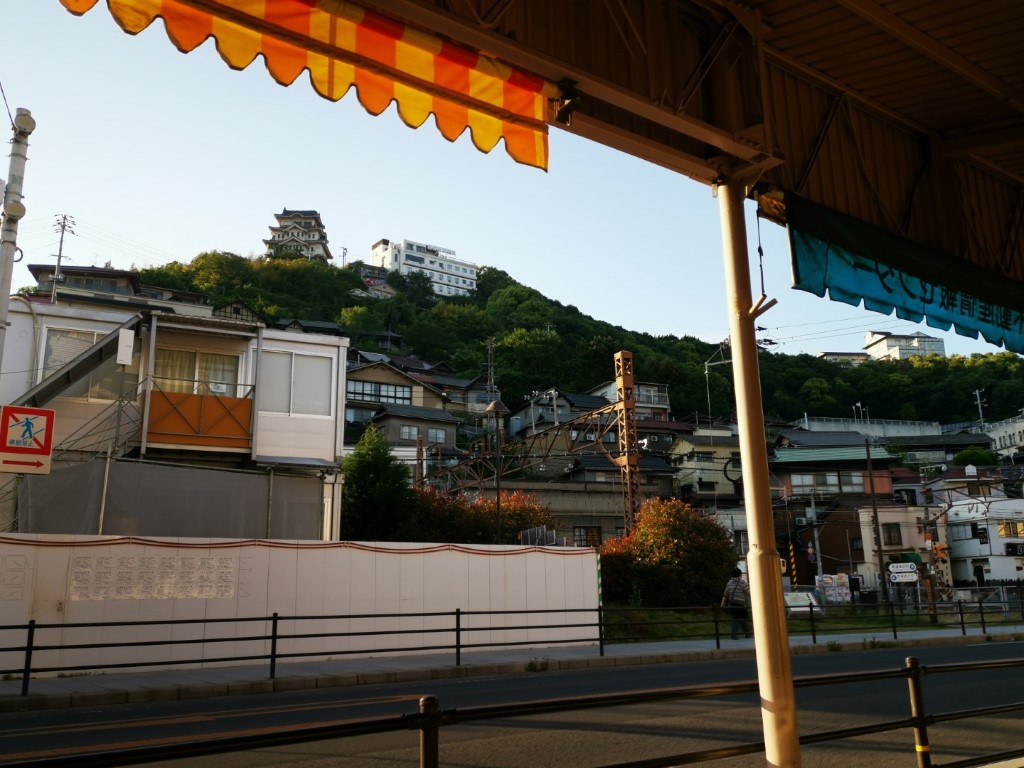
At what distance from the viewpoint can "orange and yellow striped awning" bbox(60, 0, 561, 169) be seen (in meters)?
3.75

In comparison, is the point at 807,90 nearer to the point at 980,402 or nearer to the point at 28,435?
the point at 28,435

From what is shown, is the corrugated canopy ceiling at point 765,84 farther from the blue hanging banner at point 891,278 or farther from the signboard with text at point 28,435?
the signboard with text at point 28,435

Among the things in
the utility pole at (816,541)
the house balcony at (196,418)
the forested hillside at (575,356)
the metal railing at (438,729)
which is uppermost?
the forested hillside at (575,356)

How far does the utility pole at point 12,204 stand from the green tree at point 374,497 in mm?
22128

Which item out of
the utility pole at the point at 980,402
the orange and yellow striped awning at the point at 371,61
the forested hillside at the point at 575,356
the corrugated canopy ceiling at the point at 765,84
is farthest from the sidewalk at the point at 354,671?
the utility pole at the point at 980,402

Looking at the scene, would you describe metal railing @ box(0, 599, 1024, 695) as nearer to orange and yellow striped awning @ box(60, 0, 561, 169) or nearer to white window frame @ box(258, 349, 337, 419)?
orange and yellow striped awning @ box(60, 0, 561, 169)

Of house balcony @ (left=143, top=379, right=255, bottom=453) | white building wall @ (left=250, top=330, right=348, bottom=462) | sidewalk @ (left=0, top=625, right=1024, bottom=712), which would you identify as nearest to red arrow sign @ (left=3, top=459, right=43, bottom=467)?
sidewalk @ (left=0, top=625, right=1024, bottom=712)

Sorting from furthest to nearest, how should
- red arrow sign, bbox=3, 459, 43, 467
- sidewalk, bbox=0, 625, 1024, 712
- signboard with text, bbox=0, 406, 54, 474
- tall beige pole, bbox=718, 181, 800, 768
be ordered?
1. signboard with text, bbox=0, 406, 54, 474
2. red arrow sign, bbox=3, 459, 43, 467
3. sidewalk, bbox=0, 625, 1024, 712
4. tall beige pole, bbox=718, 181, 800, 768

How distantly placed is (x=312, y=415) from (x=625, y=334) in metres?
77.1

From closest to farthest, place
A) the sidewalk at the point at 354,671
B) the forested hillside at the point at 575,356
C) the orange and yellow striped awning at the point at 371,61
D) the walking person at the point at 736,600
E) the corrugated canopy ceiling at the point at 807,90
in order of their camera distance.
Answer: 1. the orange and yellow striped awning at the point at 371,61
2. the corrugated canopy ceiling at the point at 807,90
3. the sidewalk at the point at 354,671
4. the walking person at the point at 736,600
5. the forested hillside at the point at 575,356

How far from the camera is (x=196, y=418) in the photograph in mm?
26484

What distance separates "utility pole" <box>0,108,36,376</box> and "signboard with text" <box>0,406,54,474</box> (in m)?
2.37

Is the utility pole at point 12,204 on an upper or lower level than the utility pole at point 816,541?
upper

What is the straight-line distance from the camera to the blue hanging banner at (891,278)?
601 centimetres
